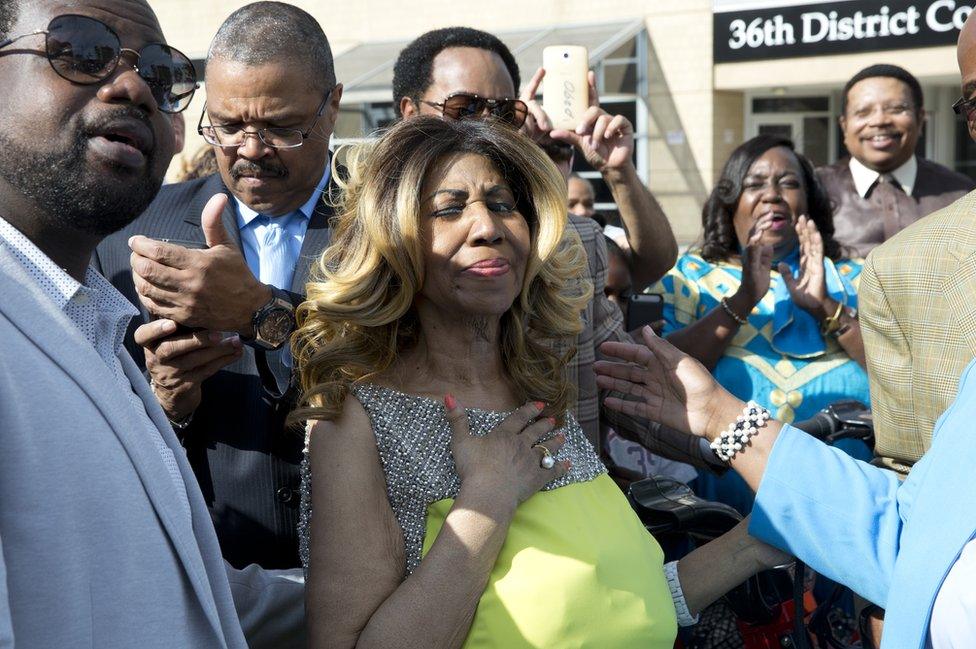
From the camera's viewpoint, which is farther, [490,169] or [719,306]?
[719,306]

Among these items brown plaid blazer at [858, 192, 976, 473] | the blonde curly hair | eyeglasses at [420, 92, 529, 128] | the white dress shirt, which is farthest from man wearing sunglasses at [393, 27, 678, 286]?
the white dress shirt

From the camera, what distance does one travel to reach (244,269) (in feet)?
7.06

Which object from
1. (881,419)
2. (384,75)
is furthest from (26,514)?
(384,75)

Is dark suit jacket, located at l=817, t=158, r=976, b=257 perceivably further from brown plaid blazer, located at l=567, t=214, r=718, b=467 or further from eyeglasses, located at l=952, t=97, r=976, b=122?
eyeglasses, located at l=952, t=97, r=976, b=122

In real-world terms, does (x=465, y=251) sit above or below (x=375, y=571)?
above

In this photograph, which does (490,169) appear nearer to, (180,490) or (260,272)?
(260,272)

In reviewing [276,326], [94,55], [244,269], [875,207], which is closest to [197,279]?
[244,269]

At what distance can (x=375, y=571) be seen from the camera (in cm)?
192

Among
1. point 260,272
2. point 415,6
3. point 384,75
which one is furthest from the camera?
point 415,6

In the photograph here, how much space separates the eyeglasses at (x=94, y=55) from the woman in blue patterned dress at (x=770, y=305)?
2.30m

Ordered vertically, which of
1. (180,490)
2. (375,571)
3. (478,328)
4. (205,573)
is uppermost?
(478,328)

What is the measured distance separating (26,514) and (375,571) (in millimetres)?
749

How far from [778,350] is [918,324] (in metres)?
1.48

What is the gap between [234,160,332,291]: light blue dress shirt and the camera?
2.76 meters
